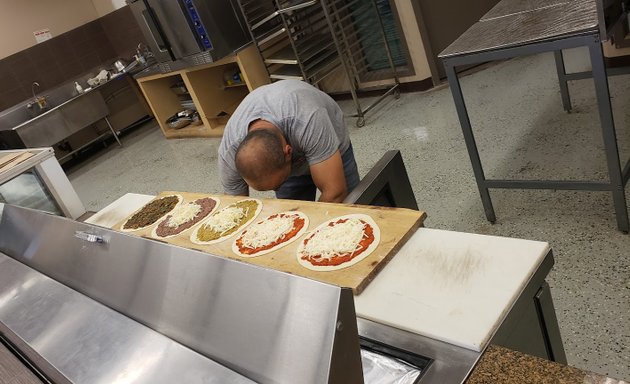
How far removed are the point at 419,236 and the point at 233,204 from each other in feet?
3.05

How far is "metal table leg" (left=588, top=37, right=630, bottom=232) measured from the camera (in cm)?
174

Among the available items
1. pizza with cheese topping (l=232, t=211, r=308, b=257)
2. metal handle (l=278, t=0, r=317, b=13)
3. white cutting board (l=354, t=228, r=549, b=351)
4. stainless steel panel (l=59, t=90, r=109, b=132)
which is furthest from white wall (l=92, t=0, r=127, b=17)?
white cutting board (l=354, t=228, r=549, b=351)

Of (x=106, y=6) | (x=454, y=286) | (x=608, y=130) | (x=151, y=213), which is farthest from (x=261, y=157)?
(x=106, y=6)

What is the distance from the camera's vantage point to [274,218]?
1.70m

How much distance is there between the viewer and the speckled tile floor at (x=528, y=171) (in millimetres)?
1803

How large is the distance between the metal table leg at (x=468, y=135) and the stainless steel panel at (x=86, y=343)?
176 cm

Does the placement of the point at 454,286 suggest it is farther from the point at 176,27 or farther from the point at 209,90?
the point at 209,90

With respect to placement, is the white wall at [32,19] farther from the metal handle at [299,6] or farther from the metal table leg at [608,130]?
the metal table leg at [608,130]

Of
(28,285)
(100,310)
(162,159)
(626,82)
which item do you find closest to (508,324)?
(100,310)

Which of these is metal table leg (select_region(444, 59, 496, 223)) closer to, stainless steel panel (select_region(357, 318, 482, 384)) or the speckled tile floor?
the speckled tile floor

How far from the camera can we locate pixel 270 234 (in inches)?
62.8

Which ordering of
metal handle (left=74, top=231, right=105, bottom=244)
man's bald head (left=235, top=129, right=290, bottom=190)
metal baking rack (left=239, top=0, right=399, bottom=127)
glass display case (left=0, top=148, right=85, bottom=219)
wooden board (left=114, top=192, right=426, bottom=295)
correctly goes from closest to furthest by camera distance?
metal handle (left=74, top=231, right=105, bottom=244), wooden board (left=114, top=192, right=426, bottom=295), man's bald head (left=235, top=129, right=290, bottom=190), glass display case (left=0, top=148, right=85, bottom=219), metal baking rack (left=239, top=0, right=399, bottom=127)

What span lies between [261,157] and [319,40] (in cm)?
312

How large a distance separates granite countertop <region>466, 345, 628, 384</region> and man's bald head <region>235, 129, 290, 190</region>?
3.47 feet
